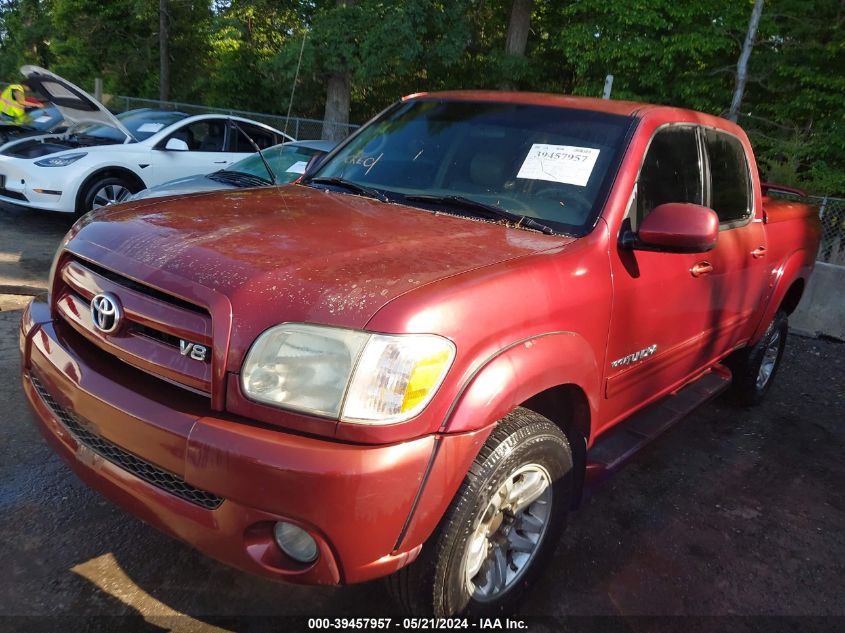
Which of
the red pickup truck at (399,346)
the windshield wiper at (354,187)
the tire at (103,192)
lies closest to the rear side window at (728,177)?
the red pickup truck at (399,346)

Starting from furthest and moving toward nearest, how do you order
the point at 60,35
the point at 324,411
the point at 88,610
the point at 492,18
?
1. the point at 60,35
2. the point at 492,18
3. the point at 88,610
4. the point at 324,411

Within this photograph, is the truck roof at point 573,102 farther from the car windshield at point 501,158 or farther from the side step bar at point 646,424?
the side step bar at point 646,424

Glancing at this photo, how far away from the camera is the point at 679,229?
2.51 m

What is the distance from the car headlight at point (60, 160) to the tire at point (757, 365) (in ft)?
23.1

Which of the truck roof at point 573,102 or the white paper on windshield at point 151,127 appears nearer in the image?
the truck roof at point 573,102

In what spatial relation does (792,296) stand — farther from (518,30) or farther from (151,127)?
(518,30)

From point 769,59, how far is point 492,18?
32.5ft

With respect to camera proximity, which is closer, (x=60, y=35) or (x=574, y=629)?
(x=574, y=629)

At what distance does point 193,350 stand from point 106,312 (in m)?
0.38

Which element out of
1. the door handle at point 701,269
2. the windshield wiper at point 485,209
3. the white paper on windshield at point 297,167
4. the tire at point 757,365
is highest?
the windshield wiper at point 485,209

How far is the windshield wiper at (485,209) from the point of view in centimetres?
268

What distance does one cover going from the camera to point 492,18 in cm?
2320

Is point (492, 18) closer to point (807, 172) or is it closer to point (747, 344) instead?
point (807, 172)

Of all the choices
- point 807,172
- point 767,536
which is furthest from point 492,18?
point 767,536
